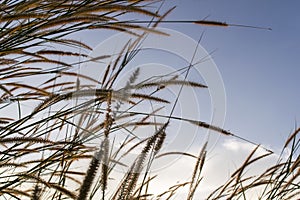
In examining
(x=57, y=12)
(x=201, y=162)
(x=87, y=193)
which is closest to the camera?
(x=87, y=193)

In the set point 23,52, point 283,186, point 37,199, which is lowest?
point 37,199

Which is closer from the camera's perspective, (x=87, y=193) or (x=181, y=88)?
(x=87, y=193)

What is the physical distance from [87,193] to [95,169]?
45mm

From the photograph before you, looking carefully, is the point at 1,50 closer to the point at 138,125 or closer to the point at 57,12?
the point at 57,12

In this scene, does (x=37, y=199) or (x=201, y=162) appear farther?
(x=201, y=162)

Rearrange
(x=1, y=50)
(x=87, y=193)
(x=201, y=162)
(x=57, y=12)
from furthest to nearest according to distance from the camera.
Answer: (x=201, y=162), (x=57, y=12), (x=1, y=50), (x=87, y=193)

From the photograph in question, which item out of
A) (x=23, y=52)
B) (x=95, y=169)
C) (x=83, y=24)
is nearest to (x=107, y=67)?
(x=83, y=24)

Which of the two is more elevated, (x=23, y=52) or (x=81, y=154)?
(x=23, y=52)

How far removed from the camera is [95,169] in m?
0.76

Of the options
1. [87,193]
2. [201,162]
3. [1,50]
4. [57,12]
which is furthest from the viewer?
[201,162]

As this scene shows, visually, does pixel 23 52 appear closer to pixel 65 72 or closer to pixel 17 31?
pixel 17 31

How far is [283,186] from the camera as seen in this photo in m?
1.57

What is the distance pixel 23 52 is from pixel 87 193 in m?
0.78

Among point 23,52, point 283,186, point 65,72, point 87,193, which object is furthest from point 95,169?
point 283,186
